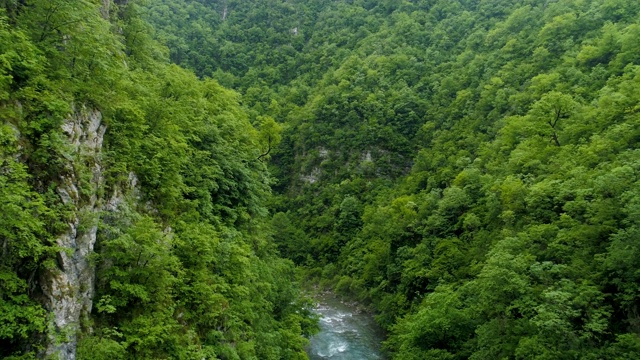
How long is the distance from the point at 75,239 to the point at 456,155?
42.1 metres

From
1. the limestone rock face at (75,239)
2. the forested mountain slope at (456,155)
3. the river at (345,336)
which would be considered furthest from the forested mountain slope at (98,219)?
the forested mountain slope at (456,155)

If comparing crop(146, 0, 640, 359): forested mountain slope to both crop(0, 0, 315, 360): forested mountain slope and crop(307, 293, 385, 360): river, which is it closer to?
crop(307, 293, 385, 360): river

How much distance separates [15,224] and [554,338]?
1928 cm

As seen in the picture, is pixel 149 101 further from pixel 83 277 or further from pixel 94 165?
pixel 83 277

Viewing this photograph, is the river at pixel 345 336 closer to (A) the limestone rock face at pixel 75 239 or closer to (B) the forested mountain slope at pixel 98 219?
(B) the forested mountain slope at pixel 98 219

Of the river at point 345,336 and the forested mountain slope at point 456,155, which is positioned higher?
the forested mountain slope at point 456,155

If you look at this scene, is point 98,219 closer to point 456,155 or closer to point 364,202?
point 456,155

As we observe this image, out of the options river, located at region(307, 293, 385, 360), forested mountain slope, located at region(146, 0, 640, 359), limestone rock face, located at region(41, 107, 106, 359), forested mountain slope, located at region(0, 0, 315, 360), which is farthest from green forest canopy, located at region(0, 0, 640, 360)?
river, located at region(307, 293, 385, 360)

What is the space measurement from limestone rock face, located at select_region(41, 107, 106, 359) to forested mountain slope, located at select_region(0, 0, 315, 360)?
0.03m

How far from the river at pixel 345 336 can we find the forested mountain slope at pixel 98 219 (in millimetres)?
12155

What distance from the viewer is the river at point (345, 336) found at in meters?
30.3

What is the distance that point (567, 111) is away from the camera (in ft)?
110

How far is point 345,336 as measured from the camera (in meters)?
34.3

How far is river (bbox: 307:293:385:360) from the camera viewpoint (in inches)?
1194
